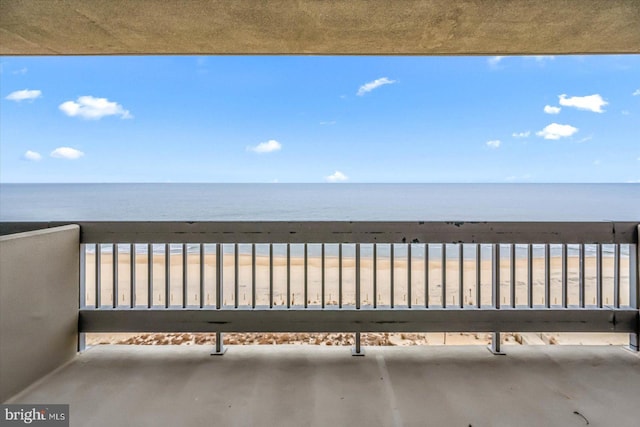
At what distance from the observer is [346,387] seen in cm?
191

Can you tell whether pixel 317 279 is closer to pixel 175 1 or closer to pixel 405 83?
pixel 175 1

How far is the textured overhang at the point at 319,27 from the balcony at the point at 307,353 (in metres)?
1.23

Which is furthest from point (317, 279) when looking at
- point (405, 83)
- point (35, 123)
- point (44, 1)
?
point (35, 123)

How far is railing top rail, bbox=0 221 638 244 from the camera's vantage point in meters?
2.28

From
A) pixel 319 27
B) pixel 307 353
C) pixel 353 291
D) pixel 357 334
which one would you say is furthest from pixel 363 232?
pixel 353 291

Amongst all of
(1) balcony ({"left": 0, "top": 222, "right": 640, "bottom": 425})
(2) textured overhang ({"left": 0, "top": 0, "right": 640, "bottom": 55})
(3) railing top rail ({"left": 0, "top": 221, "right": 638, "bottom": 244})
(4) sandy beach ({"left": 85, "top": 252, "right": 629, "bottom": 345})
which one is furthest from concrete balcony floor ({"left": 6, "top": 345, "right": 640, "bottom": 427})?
(2) textured overhang ({"left": 0, "top": 0, "right": 640, "bottom": 55})

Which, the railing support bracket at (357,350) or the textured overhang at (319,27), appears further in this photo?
the railing support bracket at (357,350)

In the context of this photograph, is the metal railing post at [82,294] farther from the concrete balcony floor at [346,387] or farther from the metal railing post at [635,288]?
the metal railing post at [635,288]

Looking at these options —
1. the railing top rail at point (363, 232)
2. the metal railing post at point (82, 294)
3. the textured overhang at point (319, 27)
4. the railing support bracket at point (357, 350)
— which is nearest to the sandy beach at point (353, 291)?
the metal railing post at point (82, 294)

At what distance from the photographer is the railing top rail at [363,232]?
228 centimetres

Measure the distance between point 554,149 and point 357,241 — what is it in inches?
1106

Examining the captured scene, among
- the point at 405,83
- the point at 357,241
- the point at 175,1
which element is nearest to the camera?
the point at 175,1

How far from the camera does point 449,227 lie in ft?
7.48

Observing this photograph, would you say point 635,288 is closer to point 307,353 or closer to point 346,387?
point 346,387
